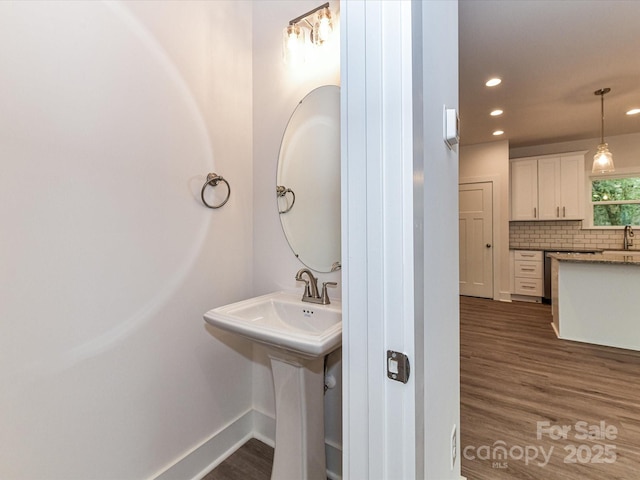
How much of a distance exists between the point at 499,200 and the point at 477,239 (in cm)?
74

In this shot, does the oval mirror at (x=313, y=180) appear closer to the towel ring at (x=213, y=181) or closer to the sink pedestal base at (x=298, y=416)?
the towel ring at (x=213, y=181)

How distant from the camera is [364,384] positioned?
0.67 metres

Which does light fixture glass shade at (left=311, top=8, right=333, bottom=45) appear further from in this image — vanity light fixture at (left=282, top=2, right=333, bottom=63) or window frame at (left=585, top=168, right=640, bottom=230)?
window frame at (left=585, top=168, right=640, bottom=230)

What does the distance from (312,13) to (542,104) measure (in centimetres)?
339

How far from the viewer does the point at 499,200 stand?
4.91 m

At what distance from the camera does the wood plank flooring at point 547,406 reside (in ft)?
5.03

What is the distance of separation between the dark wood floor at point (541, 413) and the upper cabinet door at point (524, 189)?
2549mm

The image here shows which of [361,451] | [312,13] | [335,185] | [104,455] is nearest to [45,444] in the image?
[104,455]

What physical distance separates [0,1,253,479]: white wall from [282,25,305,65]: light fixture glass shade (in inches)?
11.7

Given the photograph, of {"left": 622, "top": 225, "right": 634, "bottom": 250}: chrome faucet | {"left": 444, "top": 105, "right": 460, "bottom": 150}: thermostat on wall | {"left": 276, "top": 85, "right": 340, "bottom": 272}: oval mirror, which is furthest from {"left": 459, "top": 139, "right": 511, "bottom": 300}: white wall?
{"left": 444, "top": 105, "right": 460, "bottom": 150}: thermostat on wall

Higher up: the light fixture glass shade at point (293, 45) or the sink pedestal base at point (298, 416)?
the light fixture glass shade at point (293, 45)

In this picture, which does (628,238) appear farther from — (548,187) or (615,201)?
(548,187)

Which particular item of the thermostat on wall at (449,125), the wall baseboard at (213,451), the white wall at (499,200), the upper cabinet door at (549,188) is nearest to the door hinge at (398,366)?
the thermostat on wall at (449,125)

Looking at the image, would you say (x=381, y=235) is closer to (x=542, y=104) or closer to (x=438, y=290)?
(x=438, y=290)
